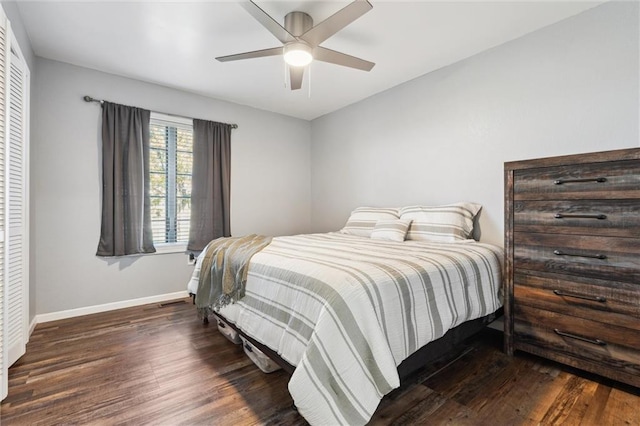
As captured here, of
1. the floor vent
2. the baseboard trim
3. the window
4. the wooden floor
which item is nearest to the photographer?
the wooden floor

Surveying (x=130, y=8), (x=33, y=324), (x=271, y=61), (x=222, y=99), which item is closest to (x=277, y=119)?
Result: (x=222, y=99)

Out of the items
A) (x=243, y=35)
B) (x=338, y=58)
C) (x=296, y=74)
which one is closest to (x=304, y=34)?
(x=338, y=58)

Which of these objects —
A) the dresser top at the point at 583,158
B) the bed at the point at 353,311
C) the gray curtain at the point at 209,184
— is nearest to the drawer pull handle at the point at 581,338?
the bed at the point at 353,311

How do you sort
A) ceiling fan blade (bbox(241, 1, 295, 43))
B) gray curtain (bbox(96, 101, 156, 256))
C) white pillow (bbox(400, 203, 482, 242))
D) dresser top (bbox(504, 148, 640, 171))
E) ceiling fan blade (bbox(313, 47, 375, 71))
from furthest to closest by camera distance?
gray curtain (bbox(96, 101, 156, 256)), white pillow (bbox(400, 203, 482, 242)), ceiling fan blade (bbox(313, 47, 375, 71)), ceiling fan blade (bbox(241, 1, 295, 43)), dresser top (bbox(504, 148, 640, 171))

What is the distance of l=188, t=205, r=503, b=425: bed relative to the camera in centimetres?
126

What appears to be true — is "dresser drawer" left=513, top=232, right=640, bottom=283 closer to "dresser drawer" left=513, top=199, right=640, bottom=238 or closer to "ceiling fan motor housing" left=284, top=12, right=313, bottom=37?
"dresser drawer" left=513, top=199, right=640, bottom=238

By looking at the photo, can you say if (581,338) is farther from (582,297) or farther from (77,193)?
(77,193)

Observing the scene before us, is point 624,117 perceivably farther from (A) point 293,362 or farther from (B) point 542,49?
(A) point 293,362

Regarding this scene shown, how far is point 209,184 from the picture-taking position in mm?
3740

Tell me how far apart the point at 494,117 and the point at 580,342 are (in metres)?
1.87

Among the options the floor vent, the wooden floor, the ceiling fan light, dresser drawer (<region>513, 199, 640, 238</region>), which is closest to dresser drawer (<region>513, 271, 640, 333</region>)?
dresser drawer (<region>513, 199, 640, 238</region>)

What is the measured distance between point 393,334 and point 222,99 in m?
3.64

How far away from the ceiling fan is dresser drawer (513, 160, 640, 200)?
1.46 metres

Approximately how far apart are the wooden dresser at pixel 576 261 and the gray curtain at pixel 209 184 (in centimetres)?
313
